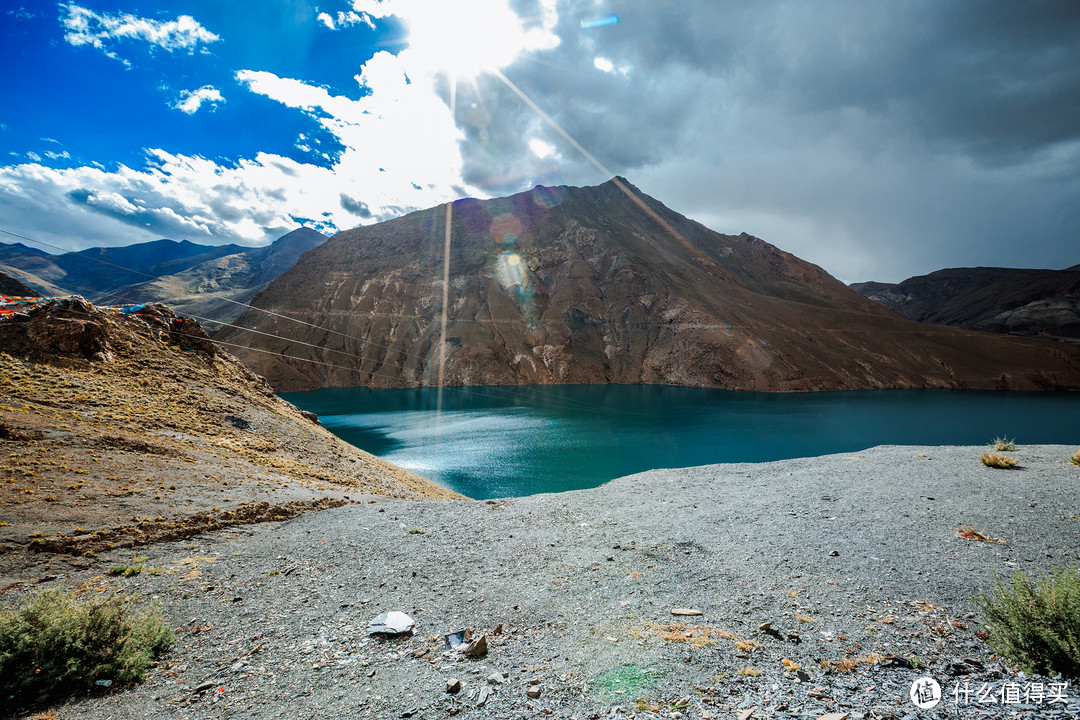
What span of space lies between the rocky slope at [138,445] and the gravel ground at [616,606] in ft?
3.32

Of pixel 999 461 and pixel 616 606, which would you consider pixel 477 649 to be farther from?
pixel 999 461

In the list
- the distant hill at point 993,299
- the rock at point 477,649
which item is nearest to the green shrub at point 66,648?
the rock at point 477,649

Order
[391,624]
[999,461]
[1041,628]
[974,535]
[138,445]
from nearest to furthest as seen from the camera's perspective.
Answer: [1041,628] < [391,624] < [974,535] < [138,445] < [999,461]

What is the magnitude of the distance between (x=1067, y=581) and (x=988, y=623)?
0.68m

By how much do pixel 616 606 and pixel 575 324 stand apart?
238 feet

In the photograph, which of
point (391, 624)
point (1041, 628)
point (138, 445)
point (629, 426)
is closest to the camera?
point (1041, 628)

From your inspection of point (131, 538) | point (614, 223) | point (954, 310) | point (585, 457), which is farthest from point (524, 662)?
point (954, 310)

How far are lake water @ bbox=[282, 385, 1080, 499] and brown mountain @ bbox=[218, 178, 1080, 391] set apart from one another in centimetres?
606

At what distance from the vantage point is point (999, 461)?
1082 cm

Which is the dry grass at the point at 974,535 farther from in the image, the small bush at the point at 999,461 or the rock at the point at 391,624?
the rock at the point at 391,624

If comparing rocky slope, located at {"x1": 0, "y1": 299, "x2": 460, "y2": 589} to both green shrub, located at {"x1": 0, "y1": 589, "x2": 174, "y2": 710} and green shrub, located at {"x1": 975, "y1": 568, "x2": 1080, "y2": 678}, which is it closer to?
green shrub, located at {"x1": 0, "y1": 589, "x2": 174, "y2": 710}

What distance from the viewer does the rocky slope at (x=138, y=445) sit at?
7035 mm

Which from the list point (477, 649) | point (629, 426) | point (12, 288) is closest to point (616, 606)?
point (477, 649)

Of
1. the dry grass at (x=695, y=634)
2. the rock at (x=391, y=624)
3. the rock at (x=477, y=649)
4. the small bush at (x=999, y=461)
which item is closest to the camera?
the dry grass at (x=695, y=634)
